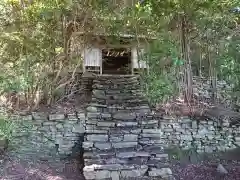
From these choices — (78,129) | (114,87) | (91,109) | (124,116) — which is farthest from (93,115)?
(114,87)

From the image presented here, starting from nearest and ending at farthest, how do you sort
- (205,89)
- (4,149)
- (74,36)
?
(4,149), (74,36), (205,89)

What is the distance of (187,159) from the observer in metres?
7.73

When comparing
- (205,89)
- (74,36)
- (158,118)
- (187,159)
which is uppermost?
(74,36)

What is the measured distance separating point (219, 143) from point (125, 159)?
284 cm

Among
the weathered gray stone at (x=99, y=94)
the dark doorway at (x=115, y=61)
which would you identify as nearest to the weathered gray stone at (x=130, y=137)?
the weathered gray stone at (x=99, y=94)

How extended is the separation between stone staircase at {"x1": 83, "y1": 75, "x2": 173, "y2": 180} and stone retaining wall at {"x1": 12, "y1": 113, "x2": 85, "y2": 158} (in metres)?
0.33

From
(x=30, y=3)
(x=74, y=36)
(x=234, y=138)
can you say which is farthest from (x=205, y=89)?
(x=30, y=3)

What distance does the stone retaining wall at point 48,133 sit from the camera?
703 centimetres

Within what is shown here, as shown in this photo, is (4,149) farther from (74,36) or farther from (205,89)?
(205,89)

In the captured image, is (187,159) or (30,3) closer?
(30,3)

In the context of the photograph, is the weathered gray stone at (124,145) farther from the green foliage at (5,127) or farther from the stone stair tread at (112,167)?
the green foliage at (5,127)

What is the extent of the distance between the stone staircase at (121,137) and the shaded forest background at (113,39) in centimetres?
69

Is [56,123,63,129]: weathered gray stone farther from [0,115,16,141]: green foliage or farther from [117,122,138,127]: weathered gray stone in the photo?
[117,122,138,127]: weathered gray stone

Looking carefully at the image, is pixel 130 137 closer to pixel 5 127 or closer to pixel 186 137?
pixel 186 137
